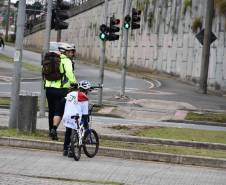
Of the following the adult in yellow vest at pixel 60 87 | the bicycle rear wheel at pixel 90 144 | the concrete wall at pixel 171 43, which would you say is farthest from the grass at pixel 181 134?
the concrete wall at pixel 171 43

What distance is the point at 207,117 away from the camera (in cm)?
2147

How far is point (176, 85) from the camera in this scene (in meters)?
37.8

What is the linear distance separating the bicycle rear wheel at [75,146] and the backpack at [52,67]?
5.71ft

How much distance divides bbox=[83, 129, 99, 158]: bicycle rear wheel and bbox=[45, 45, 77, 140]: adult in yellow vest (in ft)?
4.16

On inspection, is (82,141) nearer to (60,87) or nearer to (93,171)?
(93,171)

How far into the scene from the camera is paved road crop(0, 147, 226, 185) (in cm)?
920

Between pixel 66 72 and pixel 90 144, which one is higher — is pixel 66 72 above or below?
above

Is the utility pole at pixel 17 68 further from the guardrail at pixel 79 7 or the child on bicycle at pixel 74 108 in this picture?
the guardrail at pixel 79 7

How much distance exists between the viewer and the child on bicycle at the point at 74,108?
36.5 ft

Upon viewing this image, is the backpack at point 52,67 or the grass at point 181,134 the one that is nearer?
the backpack at point 52,67

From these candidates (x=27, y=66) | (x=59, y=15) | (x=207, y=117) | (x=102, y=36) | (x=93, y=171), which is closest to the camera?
(x=93, y=171)

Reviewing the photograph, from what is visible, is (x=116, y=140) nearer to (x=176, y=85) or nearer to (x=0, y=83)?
(x=0, y=83)

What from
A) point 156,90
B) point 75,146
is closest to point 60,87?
point 75,146

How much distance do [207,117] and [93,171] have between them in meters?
12.0
